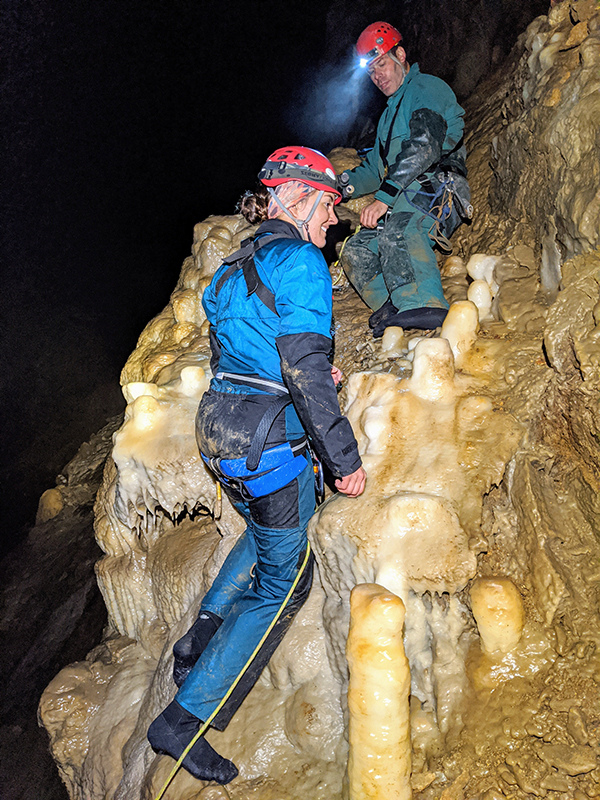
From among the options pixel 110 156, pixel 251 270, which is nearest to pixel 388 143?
pixel 251 270

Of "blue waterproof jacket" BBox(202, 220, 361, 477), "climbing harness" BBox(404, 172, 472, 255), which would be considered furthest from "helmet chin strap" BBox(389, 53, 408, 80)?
"blue waterproof jacket" BBox(202, 220, 361, 477)

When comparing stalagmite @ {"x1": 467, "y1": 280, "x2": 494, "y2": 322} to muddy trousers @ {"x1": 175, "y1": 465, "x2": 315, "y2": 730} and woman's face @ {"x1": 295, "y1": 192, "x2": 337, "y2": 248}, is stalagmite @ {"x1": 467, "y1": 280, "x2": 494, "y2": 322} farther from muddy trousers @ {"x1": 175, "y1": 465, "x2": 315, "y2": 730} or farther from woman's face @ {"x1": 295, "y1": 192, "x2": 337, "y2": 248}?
muddy trousers @ {"x1": 175, "y1": 465, "x2": 315, "y2": 730}

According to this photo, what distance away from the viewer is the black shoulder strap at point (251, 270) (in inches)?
79.7

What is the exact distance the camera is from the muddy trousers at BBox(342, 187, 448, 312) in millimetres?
2902

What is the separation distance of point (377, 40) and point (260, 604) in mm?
3047

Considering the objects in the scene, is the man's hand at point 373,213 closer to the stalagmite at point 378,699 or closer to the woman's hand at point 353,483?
the woman's hand at point 353,483

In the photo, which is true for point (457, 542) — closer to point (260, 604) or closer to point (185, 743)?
point (260, 604)

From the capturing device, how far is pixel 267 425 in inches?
81.7

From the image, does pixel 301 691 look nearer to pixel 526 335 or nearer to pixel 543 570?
pixel 543 570

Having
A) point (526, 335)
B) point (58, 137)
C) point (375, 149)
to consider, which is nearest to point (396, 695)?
point (526, 335)

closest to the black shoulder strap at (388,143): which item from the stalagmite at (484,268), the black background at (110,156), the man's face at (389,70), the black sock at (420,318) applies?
the man's face at (389,70)

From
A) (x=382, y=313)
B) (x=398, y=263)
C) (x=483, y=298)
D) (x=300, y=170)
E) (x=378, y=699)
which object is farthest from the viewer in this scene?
(x=382, y=313)

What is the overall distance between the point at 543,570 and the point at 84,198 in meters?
5.39

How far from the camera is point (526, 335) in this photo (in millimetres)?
2428
